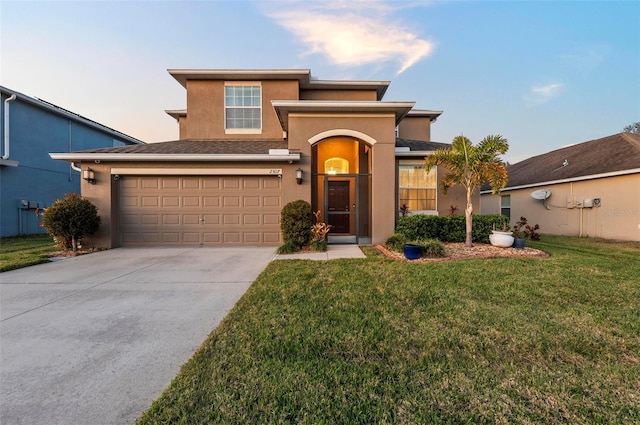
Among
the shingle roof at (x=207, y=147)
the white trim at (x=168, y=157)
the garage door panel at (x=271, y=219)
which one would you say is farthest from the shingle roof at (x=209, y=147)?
the garage door panel at (x=271, y=219)

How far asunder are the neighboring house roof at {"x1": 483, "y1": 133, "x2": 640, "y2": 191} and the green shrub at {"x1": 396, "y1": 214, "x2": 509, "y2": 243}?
6779 mm

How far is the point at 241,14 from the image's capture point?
10523mm

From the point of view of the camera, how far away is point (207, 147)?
9594 millimetres

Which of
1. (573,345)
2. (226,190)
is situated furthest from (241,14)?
(573,345)

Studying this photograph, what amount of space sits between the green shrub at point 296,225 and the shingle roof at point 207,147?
2513 millimetres

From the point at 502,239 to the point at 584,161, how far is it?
10031 mm

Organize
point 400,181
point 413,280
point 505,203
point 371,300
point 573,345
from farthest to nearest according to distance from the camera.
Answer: point 505,203 → point 400,181 → point 413,280 → point 371,300 → point 573,345

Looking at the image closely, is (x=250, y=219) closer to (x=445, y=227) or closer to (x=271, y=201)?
(x=271, y=201)

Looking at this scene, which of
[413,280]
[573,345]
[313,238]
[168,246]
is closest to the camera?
[573,345]

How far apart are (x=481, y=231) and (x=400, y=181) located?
328 cm

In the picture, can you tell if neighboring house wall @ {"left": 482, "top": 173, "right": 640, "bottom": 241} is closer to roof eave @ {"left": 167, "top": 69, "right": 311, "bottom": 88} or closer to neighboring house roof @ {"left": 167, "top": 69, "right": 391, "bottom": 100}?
neighboring house roof @ {"left": 167, "top": 69, "right": 391, "bottom": 100}

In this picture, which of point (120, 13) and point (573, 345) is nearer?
point (573, 345)

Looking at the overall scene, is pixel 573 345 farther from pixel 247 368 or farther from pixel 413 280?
pixel 247 368

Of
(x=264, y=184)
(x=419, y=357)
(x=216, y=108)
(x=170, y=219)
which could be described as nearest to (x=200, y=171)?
(x=170, y=219)
